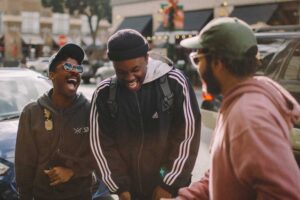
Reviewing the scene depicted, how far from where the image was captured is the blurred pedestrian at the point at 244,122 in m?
1.59

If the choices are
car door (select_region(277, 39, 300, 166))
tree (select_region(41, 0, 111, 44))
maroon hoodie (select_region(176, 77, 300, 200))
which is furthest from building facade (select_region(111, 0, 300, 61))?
maroon hoodie (select_region(176, 77, 300, 200))

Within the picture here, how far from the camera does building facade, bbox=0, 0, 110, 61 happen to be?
163 ft

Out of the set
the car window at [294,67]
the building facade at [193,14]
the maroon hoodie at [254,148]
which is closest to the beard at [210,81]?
the maroon hoodie at [254,148]

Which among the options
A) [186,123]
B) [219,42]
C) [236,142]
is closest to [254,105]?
[236,142]

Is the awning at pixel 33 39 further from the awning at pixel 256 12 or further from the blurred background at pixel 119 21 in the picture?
the awning at pixel 256 12

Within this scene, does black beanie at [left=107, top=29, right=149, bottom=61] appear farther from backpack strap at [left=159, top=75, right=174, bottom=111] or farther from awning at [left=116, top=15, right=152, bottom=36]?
awning at [left=116, top=15, right=152, bottom=36]

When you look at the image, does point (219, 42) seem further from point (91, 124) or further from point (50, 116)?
point (50, 116)

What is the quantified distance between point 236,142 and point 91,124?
1349 mm

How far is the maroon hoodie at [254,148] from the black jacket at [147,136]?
36.6 inches

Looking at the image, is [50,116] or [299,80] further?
[299,80]

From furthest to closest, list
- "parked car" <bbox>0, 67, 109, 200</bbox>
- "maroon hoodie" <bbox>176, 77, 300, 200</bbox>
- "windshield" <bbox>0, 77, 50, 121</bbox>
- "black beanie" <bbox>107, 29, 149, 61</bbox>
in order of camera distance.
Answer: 1. "windshield" <bbox>0, 77, 50, 121</bbox>
2. "parked car" <bbox>0, 67, 109, 200</bbox>
3. "black beanie" <bbox>107, 29, 149, 61</bbox>
4. "maroon hoodie" <bbox>176, 77, 300, 200</bbox>

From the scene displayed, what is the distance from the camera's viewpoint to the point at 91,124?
283 centimetres

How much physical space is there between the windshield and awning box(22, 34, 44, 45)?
46.7 metres

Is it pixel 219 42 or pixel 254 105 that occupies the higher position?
pixel 219 42
